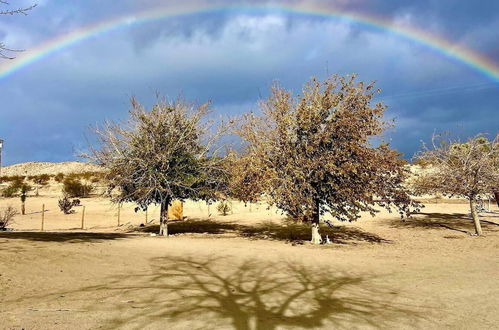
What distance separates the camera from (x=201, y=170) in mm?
23484

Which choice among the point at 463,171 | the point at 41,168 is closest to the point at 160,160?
the point at 463,171

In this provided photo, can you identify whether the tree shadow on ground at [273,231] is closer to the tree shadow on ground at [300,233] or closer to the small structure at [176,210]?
the tree shadow on ground at [300,233]

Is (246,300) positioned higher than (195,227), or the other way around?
(195,227)

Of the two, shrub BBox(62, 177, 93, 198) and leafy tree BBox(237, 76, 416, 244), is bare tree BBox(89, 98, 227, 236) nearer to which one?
leafy tree BBox(237, 76, 416, 244)

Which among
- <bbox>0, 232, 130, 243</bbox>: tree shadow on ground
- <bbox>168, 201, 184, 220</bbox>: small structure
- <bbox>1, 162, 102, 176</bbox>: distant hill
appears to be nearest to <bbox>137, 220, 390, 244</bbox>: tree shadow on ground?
<bbox>168, 201, 184, 220</bbox>: small structure

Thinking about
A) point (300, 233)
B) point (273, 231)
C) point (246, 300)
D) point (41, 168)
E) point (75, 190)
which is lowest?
point (246, 300)

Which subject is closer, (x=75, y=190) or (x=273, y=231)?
(x=273, y=231)

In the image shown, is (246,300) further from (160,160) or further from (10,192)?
(10,192)

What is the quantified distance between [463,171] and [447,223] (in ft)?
28.3

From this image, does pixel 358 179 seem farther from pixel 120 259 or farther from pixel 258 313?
pixel 258 313

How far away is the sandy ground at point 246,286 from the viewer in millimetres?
6961

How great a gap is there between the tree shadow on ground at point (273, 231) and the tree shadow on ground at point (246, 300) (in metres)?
11.5

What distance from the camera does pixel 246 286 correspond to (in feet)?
33.1

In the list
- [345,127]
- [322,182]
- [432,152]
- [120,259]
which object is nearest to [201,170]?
[322,182]
